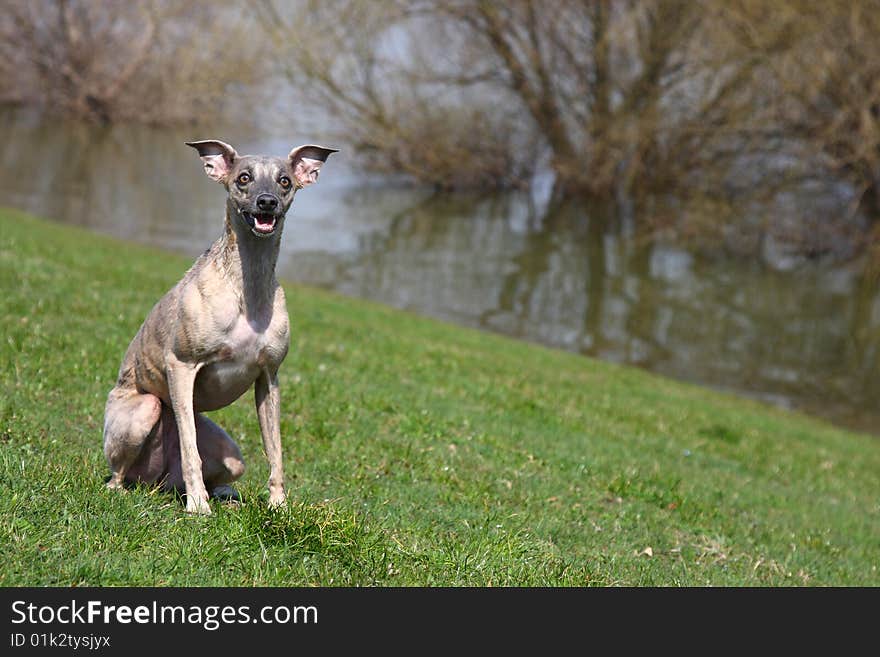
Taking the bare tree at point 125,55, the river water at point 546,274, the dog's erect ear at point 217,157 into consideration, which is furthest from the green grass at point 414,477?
the bare tree at point 125,55

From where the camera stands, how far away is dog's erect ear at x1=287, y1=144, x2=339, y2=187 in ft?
18.3

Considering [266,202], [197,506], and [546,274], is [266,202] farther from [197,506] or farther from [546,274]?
[546,274]

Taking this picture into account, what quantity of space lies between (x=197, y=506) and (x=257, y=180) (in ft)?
5.90

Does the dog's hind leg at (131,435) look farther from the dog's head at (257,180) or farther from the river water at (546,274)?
the river water at (546,274)

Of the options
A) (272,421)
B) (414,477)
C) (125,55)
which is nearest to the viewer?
(272,421)

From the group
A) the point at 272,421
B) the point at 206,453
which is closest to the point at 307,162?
the point at 272,421

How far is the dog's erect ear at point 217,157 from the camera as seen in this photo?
17.8ft

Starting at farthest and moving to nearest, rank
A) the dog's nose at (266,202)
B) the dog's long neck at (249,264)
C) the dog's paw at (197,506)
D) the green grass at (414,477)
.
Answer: the dog's long neck at (249,264)
the dog's paw at (197,506)
the dog's nose at (266,202)
the green grass at (414,477)

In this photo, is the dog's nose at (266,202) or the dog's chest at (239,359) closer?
the dog's nose at (266,202)

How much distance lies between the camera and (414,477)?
803 centimetres

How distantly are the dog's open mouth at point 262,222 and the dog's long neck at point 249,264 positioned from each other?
0.24 m

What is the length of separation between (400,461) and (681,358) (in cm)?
1778

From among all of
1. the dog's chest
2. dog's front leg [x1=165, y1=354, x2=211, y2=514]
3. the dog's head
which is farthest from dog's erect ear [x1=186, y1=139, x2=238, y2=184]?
dog's front leg [x1=165, y1=354, x2=211, y2=514]

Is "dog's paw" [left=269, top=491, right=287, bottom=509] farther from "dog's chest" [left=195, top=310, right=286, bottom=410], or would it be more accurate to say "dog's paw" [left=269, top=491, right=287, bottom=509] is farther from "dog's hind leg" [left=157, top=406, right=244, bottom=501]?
"dog's chest" [left=195, top=310, right=286, bottom=410]
